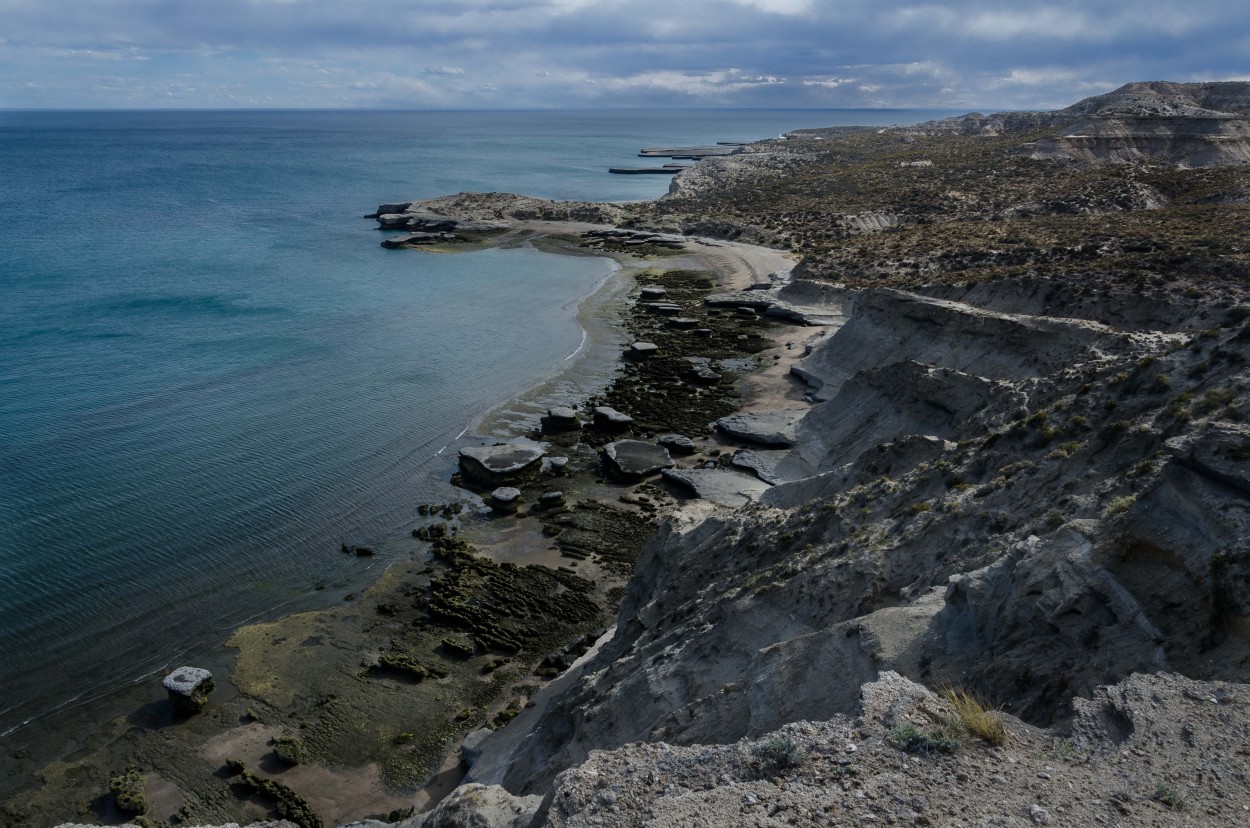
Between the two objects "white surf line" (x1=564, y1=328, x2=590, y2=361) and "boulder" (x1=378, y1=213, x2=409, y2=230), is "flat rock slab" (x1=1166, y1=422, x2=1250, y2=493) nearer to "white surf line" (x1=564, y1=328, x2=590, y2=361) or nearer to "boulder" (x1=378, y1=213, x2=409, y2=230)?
"white surf line" (x1=564, y1=328, x2=590, y2=361)

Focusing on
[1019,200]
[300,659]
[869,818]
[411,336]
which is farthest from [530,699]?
[1019,200]

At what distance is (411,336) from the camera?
2023 inches

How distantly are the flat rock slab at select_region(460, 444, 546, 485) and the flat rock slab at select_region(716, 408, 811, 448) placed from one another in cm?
809

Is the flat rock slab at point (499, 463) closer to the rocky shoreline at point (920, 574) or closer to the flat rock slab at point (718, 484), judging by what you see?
the rocky shoreline at point (920, 574)

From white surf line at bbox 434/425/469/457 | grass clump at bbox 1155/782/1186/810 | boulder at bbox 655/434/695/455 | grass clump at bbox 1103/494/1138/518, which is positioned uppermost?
grass clump at bbox 1103/494/1138/518

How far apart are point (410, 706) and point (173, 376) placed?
30431 millimetres

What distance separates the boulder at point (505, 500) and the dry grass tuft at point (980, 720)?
21.3m

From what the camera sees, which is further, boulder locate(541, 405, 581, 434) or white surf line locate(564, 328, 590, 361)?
white surf line locate(564, 328, 590, 361)

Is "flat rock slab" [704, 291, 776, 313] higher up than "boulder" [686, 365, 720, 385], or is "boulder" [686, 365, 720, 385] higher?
"flat rock slab" [704, 291, 776, 313]

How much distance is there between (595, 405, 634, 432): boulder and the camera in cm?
3525

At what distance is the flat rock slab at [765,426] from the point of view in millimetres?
32188

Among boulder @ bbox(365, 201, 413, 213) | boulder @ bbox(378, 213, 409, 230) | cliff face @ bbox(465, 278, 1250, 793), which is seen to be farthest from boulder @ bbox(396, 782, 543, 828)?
boulder @ bbox(365, 201, 413, 213)

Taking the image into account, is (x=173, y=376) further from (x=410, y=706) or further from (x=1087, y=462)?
(x=1087, y=462)

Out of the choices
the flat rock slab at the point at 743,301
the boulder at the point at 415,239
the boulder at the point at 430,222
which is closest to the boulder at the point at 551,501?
the flat rock slab at the point at 743,301
